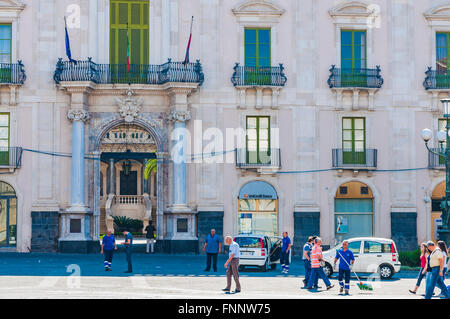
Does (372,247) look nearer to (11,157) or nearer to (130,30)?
(130,30)

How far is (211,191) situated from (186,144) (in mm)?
2696

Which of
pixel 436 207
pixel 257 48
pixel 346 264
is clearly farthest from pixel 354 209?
pixel 346 264

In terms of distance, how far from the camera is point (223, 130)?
1720 inches

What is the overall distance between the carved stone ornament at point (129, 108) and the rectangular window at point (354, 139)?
10.8 m

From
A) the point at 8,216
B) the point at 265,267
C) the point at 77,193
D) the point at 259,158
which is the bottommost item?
the point at 265,267

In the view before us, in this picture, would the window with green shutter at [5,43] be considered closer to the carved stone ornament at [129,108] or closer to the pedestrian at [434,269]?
the carved stone ornament at [129,108]

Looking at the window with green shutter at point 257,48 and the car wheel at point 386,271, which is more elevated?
the window with green shutter at point 257,48

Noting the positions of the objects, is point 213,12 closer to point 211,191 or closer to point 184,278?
point 211,191

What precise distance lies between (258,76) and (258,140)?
10.7ft

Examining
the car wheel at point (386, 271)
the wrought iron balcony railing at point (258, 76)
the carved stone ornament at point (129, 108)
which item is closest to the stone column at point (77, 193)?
the carved stone ornament at point (129, 108)

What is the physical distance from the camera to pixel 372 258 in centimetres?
3203

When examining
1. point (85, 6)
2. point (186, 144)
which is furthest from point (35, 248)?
point (85, 6)

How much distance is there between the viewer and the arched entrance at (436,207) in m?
44.4
